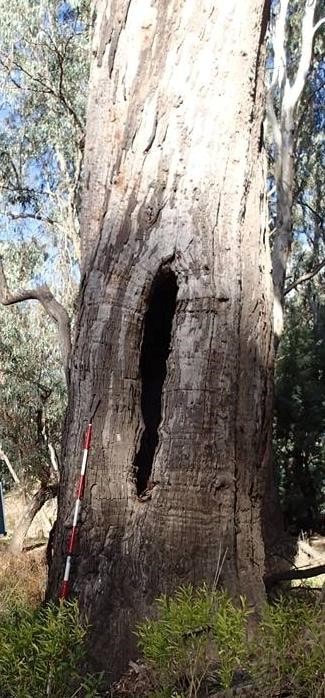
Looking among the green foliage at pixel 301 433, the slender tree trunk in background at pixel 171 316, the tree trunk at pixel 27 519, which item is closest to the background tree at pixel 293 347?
the green foliage at pixel 301 433

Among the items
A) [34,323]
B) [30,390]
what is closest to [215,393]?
[30,390]

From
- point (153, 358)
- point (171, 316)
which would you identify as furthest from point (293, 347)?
point (171, 316)

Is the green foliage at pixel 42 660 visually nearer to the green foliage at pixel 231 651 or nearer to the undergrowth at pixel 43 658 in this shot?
the undergrowth at pixel 43 658

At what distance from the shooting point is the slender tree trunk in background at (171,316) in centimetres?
441

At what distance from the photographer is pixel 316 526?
48.4 ft

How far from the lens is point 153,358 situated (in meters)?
5.35

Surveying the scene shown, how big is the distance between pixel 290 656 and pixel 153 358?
259 centimetres

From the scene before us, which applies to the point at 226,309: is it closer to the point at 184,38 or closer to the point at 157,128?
the point at 157,128

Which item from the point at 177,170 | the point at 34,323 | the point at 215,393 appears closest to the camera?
the point at 215,393

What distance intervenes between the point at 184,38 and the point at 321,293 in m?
24.7

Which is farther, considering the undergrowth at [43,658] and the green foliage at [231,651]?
the undergrowth at [43,658]

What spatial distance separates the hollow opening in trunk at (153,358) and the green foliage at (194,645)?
1446 millimetres

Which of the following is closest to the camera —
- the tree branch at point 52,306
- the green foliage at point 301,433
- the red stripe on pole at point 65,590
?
the red stripe on pole at point 65,590

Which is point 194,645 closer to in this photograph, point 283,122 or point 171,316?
point 171,316
